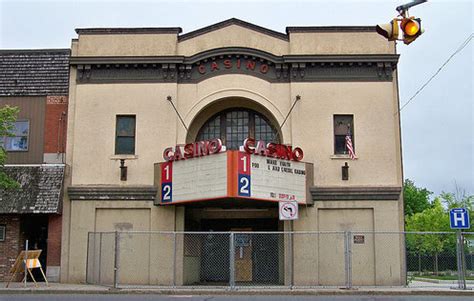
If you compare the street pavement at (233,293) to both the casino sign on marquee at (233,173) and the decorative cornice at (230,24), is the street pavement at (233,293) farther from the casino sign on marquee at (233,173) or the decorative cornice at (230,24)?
the decorative cornice at (230,24)

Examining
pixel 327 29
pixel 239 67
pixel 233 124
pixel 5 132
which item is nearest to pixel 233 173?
pixel 233 124

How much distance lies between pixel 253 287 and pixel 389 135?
27.7 ft

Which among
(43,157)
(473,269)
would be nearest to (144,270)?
(43,157)

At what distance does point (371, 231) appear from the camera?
24797mm

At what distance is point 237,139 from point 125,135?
476cm

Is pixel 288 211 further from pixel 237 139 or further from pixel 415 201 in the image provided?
pixel 415 201

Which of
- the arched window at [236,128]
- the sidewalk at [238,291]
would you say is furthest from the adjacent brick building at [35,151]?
the arched window at [236,128]

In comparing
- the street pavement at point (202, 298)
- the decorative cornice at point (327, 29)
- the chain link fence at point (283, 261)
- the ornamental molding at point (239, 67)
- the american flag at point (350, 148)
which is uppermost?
the decorative cornice at point (327, 29)

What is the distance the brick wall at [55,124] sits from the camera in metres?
26.1

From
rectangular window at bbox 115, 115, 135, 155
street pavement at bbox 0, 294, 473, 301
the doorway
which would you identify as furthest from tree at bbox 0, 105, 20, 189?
the doorway

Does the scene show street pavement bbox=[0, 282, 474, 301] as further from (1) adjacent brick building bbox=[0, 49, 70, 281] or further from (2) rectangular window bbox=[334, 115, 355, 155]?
(2) rectangular window bbox=[334, 115, 355, 155]

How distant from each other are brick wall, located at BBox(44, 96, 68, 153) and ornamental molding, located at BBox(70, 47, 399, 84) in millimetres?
1311

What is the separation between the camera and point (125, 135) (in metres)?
26.2

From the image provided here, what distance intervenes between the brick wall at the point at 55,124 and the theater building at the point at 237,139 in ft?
1.14
